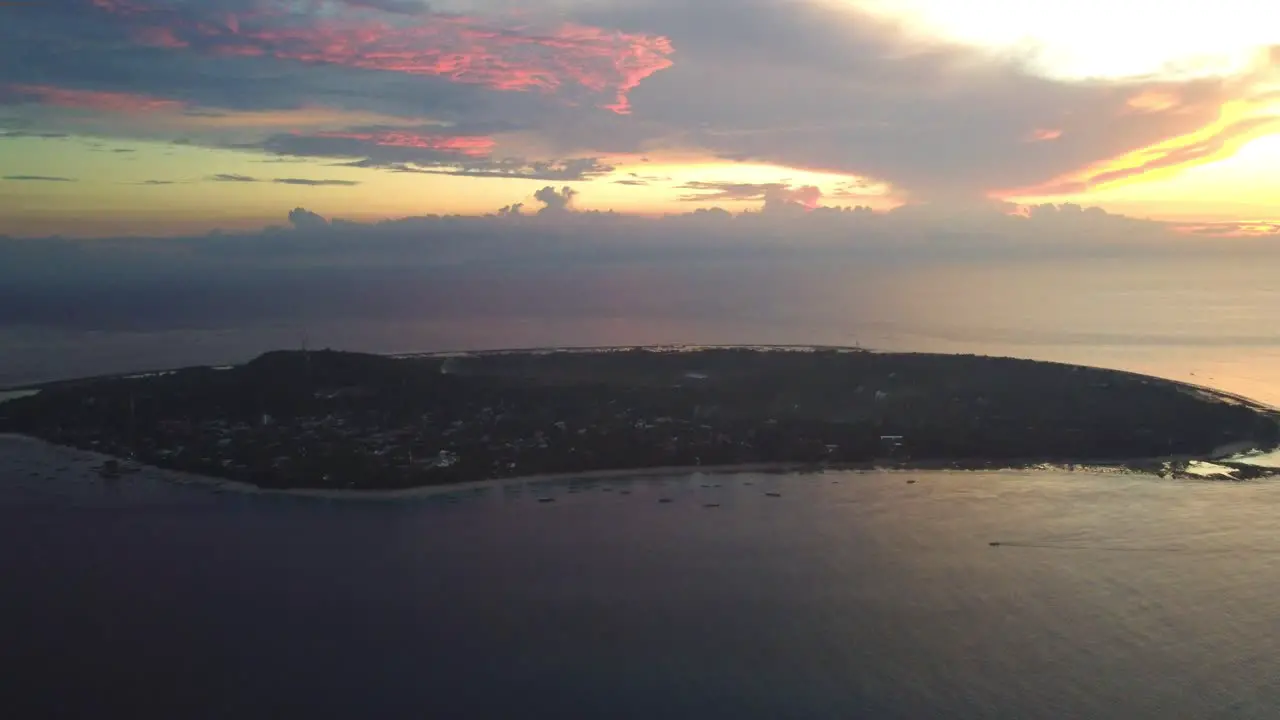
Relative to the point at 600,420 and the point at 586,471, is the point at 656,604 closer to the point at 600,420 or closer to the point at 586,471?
the point at 586,471

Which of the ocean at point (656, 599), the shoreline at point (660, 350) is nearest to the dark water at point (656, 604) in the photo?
the ocean at point (656, 599)

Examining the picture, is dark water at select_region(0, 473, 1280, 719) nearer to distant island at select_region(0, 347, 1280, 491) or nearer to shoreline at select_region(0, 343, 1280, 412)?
distant island at select_region(0, 347, 1280, 491)

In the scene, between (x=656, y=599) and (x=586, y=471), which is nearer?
(x=656, y=599)

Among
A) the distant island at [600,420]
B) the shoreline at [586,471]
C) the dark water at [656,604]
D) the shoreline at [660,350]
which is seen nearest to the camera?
the dark water at [656,604]

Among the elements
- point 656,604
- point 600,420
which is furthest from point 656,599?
point 600,420

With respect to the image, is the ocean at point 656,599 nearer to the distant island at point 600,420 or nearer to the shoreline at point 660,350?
the distant island at point 600,420
